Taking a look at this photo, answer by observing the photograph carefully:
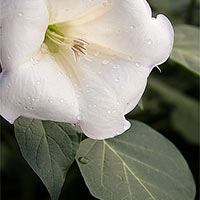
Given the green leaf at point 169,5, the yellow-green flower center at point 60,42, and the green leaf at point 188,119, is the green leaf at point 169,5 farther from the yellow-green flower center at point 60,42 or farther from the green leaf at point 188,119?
the yellow-green flower center at point 60,42

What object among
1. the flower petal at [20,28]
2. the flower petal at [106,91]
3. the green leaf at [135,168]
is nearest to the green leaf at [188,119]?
the green leaf at [135,168]

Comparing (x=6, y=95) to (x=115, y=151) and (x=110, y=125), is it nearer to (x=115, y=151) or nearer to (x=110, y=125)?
(x=110, y=125)

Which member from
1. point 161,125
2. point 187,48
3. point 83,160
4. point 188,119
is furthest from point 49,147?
point 188,119

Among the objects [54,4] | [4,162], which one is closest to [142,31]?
[54,4]

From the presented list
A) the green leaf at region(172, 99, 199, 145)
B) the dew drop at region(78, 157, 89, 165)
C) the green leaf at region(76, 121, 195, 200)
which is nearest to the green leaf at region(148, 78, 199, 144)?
the green leaf at region(172, 99, 199, 145)

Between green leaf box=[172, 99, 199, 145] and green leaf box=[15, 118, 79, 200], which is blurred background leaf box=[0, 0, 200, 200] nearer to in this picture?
green leaf box=[172, 99, 199, 145]

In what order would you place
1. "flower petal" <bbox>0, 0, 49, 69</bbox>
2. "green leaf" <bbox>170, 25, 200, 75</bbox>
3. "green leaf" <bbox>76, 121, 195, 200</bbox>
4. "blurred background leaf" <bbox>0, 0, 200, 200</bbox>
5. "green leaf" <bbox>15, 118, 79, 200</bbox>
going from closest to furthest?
"flower petal" <bbox>0, 0, 49, 69</bbox>, "green leaf" <bbox>15, 118, 79, 200</bbox>, "green leaf" <bbox>76, 121, 195, 200</bbox>, "green leaf" <bbox>170, 25, 200, 75</bbox>, "blurred background leaf" <bbox>0, 0, 200, 200</bbox>
